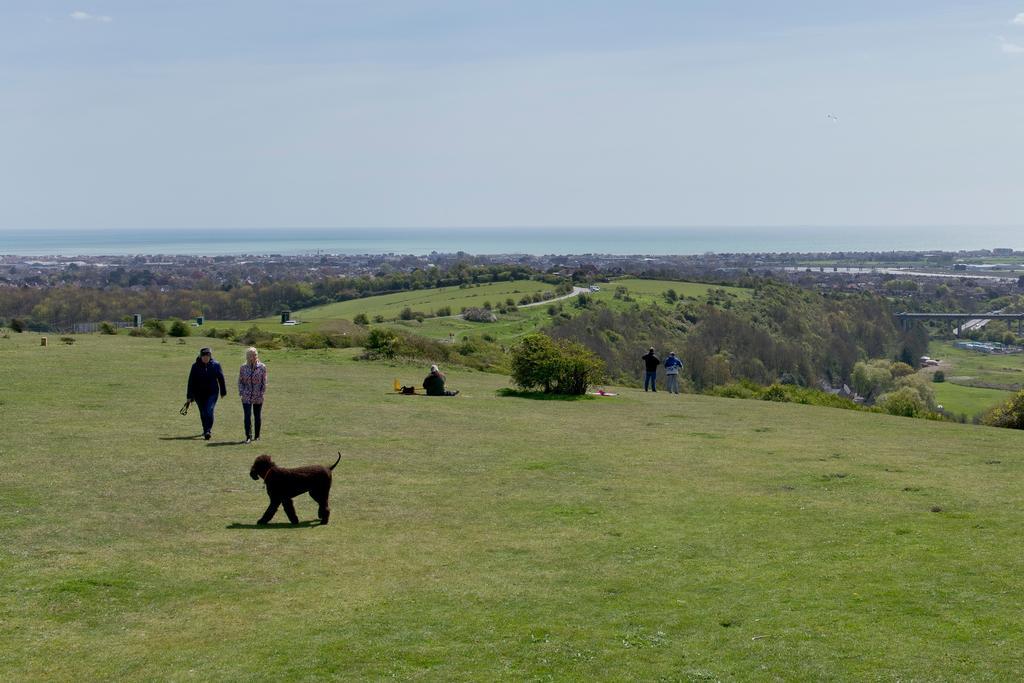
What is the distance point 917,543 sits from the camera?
480 inches

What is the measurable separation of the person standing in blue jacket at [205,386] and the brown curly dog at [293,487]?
6974 mm

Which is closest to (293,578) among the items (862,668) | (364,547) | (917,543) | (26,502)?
(364,547)

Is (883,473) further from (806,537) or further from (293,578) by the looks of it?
(293,578)

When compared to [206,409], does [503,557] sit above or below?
below

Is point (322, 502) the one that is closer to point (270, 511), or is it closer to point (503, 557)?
point (270, 511)

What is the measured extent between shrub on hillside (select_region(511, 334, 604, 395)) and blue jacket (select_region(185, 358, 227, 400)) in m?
14.2

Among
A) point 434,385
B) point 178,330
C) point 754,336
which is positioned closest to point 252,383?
point 434,385

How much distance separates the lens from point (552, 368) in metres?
32.2

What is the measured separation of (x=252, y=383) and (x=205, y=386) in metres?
1.20

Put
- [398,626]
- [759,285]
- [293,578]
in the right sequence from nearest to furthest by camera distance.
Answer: [398,626]
[293,578]
[759,285]

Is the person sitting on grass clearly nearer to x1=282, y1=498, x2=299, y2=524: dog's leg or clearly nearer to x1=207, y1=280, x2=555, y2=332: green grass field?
x1=282, y1=498, x2=299, y2=524: dog's leg

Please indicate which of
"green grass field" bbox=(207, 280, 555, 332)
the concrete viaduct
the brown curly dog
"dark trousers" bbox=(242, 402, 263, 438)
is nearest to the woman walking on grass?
"dark trousers" bbox=(242, 402, 263, 438)

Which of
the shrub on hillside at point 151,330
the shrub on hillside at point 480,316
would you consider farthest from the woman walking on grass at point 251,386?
the shrub on hillside at point 480,316

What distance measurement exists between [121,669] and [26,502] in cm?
632
